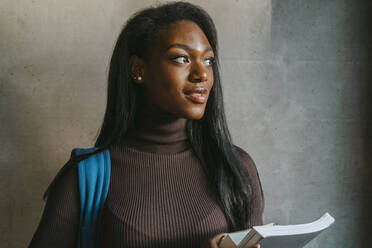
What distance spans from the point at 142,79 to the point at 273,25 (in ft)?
2.69

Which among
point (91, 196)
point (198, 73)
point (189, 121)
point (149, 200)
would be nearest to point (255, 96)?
point (189, 121)

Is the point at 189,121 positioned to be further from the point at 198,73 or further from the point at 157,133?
the point at 198,73

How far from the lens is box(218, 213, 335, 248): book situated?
861 millimetres

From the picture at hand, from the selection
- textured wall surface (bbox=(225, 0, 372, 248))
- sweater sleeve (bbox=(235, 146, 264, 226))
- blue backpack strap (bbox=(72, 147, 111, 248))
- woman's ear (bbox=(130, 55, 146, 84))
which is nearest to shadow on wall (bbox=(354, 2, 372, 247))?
textured wall surface (bbox=(225, 0, 372, 248))

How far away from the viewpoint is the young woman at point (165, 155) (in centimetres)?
116

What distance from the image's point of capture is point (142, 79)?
1281 mm

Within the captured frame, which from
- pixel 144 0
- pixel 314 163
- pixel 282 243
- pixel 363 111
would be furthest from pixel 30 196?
pixel 363 111

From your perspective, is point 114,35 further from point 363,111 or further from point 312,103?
point 363,111

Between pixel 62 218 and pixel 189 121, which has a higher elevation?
pixel 189 121

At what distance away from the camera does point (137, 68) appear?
1286 millimetres

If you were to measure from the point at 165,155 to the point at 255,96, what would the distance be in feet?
2.22

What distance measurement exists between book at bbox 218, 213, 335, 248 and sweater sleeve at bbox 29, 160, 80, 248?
1.68 feet

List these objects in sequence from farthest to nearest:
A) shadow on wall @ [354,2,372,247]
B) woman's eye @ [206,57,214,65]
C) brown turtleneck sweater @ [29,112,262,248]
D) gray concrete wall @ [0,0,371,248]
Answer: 1. shadow on wall @ [354,2,372,247]
2. gray concrete wall @ [0,0,371,248]
3. woman's eye @ [206,57,214,65]
4. brown turtleneck sweater @ [29,112,262,248]

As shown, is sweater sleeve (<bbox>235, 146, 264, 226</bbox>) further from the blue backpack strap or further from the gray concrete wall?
the blue backpack strap
